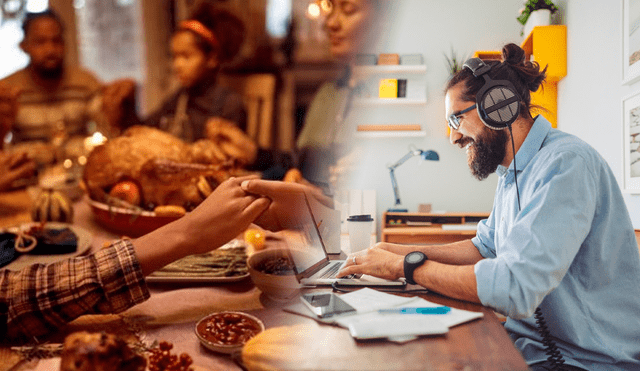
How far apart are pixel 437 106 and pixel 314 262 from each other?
0.86 feet

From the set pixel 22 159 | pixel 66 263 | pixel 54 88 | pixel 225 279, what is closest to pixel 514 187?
pixel 225 279

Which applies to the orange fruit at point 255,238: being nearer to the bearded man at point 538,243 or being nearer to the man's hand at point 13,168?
the bearded man at point 538,243

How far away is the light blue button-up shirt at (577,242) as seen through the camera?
0.48m

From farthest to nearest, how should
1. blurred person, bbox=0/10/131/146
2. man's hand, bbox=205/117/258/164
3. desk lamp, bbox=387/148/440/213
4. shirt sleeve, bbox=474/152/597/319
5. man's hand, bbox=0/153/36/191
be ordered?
blurred person, bbox=0/10/131/146
man's hand, bbox=0/153/36/191
man's hand, bbox=205/117/258/164
desk lamp, bbox=387/148/440/213
shirt sleeve, bbox=474/152/597/319

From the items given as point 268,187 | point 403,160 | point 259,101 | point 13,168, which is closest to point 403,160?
point 403,160

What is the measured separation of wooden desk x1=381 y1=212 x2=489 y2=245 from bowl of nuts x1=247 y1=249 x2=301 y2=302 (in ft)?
0.47

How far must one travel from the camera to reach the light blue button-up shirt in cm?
48

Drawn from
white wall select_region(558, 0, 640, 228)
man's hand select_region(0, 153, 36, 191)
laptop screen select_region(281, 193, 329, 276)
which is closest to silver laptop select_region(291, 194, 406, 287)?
laptop screen select_region(281, 193, 329, 276)

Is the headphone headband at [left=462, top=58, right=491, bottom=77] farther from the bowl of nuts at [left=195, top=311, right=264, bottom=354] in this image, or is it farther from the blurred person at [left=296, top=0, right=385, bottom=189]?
the bowl of nuts at [left=195, top=311, right=264, bottom=354]

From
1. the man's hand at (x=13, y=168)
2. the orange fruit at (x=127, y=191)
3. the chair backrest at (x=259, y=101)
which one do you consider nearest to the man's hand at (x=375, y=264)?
the orange fruit at (x=127, y=191)

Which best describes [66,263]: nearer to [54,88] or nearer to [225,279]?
[225,279]

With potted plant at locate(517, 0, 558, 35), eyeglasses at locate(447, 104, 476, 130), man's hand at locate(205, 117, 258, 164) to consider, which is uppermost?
potted plant at locate(517, 0, 558, 35)

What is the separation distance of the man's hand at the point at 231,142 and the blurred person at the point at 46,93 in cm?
37

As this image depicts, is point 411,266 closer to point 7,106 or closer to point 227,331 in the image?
point 227,331
